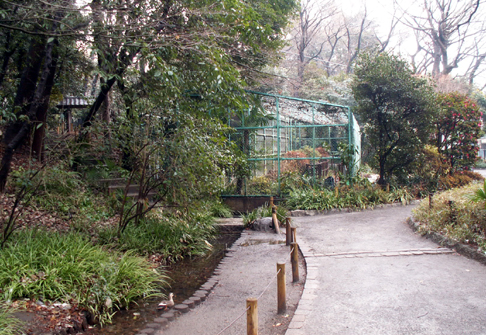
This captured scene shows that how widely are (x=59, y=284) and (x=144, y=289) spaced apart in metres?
1.16

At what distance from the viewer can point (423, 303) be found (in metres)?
4.55

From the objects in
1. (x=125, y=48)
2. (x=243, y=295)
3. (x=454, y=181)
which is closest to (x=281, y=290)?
(x=243, y=295)

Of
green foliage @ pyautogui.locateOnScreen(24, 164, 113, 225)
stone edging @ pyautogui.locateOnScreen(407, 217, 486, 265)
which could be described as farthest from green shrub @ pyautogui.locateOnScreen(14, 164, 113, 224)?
stone edging @ pyautogui.locateOnScreen(407, 217, 486, 265)

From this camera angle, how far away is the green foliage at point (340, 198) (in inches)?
465

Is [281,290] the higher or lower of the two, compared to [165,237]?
lower

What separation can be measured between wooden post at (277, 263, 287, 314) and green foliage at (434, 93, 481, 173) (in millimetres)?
12426

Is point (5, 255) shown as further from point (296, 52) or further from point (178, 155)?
point (296, 52)

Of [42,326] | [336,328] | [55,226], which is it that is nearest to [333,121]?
[55,226]

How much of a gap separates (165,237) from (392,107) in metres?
9.71

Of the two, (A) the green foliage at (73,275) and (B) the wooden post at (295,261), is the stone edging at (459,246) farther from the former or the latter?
(A) the green foliage at (73,275)

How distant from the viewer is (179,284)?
606 cm

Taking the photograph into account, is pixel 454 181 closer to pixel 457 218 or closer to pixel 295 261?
pixel 457 218

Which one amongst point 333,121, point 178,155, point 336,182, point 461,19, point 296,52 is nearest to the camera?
point 178,155

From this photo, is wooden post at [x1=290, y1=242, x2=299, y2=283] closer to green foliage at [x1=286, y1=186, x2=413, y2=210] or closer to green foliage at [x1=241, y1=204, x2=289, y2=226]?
green foliage at [x1=241, y1=204, x2=289, y2=226]
